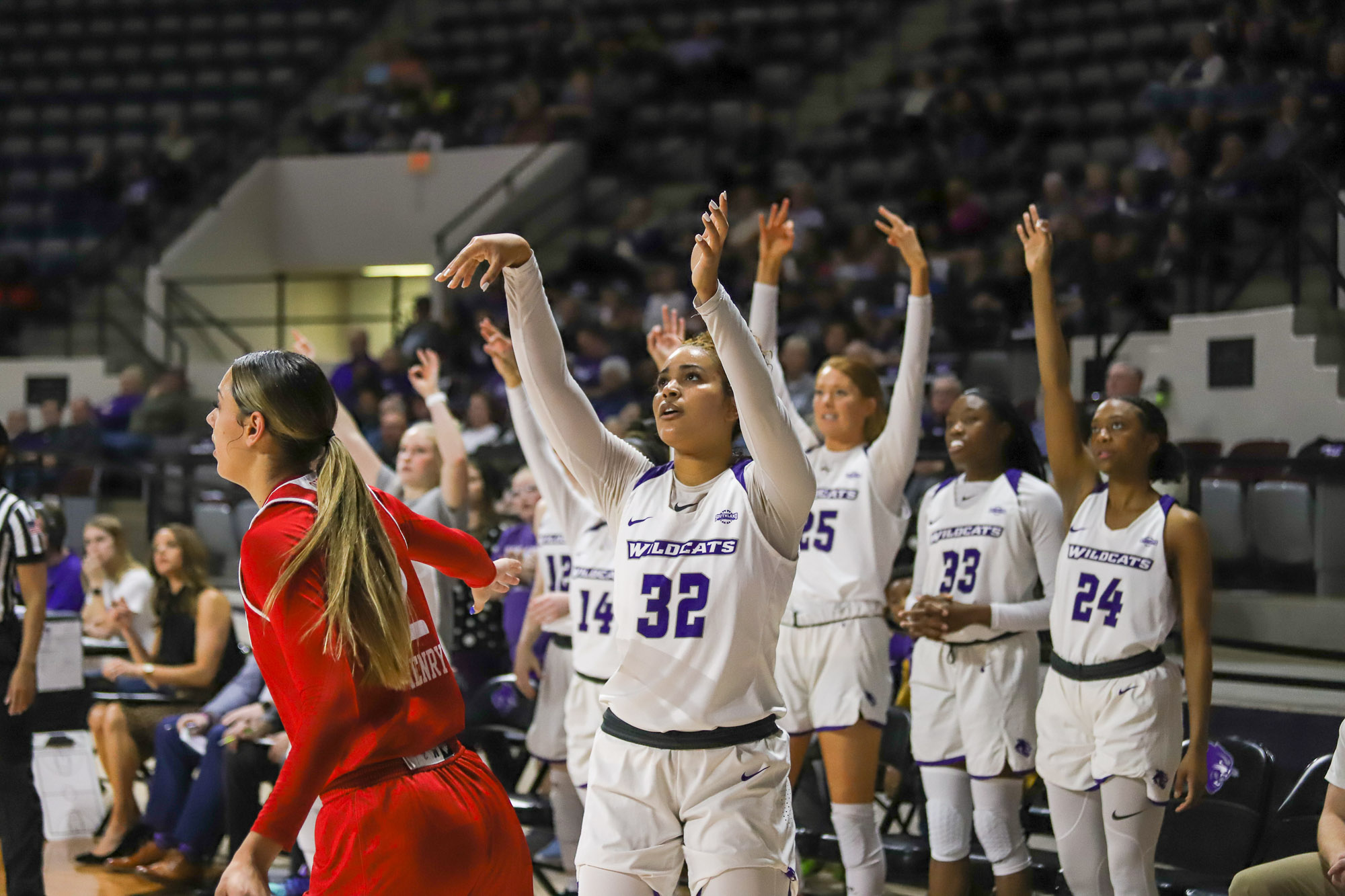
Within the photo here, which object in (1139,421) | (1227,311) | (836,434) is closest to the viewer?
(1139,421)

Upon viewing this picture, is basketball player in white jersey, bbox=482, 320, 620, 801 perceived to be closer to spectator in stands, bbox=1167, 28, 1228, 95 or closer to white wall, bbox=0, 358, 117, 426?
spectator in stands, bbox=1167, 28, 1228, 95

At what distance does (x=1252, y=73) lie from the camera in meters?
10.2

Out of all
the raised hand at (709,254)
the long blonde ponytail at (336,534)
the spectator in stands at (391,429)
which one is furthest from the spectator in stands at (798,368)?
the long blonde ponytail at (336,534)

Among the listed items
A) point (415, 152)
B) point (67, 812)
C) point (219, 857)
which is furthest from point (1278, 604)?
point (415, 152)

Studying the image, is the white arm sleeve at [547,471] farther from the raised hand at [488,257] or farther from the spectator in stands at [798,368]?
the spectator in stands at [798,368]

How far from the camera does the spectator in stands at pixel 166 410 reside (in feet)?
40.5

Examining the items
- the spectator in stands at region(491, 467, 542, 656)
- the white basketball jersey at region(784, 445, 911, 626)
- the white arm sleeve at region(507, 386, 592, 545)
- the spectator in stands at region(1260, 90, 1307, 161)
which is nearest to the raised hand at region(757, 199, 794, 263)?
the white basketball jersey at region(784, 445, 911, 626)

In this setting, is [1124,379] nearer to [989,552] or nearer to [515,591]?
[989,552]

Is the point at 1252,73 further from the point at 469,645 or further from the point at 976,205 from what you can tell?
the point at 469,645

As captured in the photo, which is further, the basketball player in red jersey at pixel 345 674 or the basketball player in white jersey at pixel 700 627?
the basketball player in white jersey at pixel 700 627

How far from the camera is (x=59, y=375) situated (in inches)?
560

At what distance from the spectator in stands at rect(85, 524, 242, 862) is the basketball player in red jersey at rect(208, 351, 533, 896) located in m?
3.68

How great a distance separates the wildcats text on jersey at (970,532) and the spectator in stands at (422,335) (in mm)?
8033

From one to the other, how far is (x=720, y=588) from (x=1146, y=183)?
8504 millimetres
